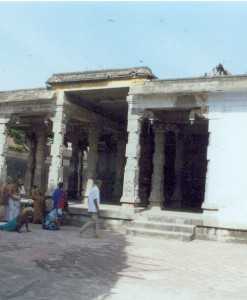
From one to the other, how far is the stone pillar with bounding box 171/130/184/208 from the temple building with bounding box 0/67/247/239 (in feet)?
0.14

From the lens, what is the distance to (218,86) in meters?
12.5

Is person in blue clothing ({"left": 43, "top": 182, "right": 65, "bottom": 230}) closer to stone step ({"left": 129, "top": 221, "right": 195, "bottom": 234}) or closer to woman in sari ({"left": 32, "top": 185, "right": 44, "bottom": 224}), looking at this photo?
woman in sari ({"left": 32, "top": 185, "right": 44, "bottom": 224})

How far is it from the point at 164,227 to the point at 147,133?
294 inches

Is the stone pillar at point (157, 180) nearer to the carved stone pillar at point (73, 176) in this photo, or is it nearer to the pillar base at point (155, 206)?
the pillar base at point (155, 206)

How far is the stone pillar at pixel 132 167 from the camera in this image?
13473 millimetres

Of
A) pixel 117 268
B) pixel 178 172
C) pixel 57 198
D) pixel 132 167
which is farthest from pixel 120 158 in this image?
pixel 117 268

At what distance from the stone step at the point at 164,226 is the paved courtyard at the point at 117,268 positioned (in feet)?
2.00

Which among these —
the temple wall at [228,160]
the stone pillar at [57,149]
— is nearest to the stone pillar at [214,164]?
the temple wall at [228,160]

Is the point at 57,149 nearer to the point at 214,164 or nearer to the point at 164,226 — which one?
the point at 164,226

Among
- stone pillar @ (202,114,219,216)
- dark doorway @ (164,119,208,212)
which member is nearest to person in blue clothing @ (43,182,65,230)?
stone pillar @ (202,114,219,216)

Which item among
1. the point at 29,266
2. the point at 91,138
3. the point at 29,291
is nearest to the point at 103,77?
the point at 91,138

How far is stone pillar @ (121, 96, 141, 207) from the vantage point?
44.2ft

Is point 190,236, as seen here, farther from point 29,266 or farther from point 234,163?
point 29,266

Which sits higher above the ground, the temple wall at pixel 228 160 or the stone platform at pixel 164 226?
the temple wall at pixel 228 160
